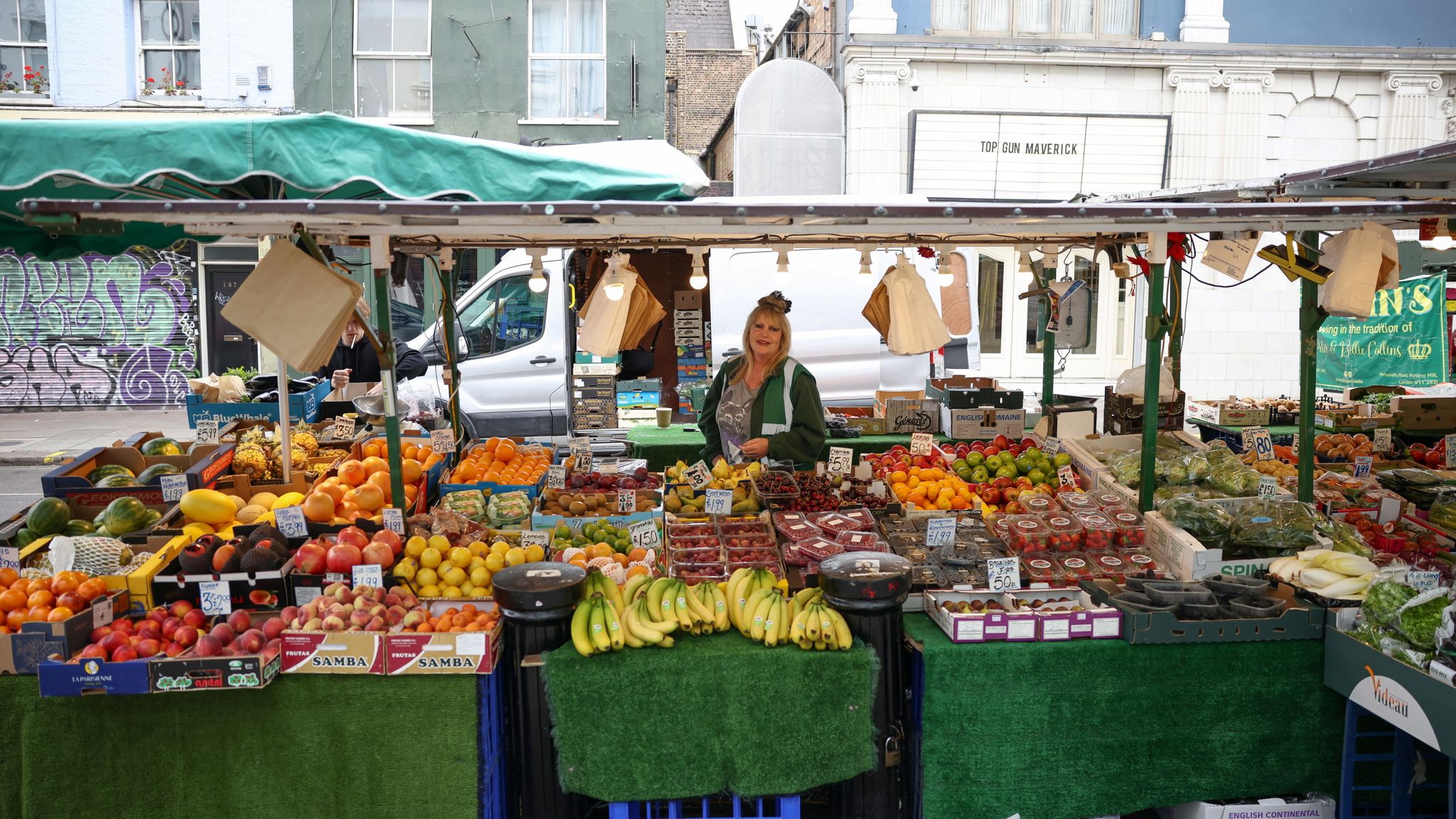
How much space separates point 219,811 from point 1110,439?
5113 millimetres

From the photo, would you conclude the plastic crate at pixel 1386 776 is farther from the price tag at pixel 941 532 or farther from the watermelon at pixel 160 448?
the watermelon at pixel 160 448

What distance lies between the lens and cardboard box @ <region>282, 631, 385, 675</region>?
3.33m

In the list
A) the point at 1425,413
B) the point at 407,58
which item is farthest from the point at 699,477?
the point at 407,58

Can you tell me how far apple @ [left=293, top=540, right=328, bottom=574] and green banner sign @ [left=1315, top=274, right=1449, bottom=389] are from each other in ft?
28.5

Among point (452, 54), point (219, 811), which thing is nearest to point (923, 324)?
point (219, 811)

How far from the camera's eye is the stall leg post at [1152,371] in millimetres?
4449

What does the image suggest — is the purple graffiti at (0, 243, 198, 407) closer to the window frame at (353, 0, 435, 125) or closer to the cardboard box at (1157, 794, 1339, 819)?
the window frame at (353, 0, 435, 125)

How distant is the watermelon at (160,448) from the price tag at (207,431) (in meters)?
0.28

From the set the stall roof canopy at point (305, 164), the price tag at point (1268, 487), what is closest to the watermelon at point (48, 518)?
the stall roof canopy at point (305, 164)

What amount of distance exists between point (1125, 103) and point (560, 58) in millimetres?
8399

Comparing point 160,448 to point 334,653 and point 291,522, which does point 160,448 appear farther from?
point 334,653

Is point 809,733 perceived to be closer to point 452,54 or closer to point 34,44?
point 452,54

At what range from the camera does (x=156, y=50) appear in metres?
14.4

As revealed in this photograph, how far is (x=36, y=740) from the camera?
3361 millimetres
